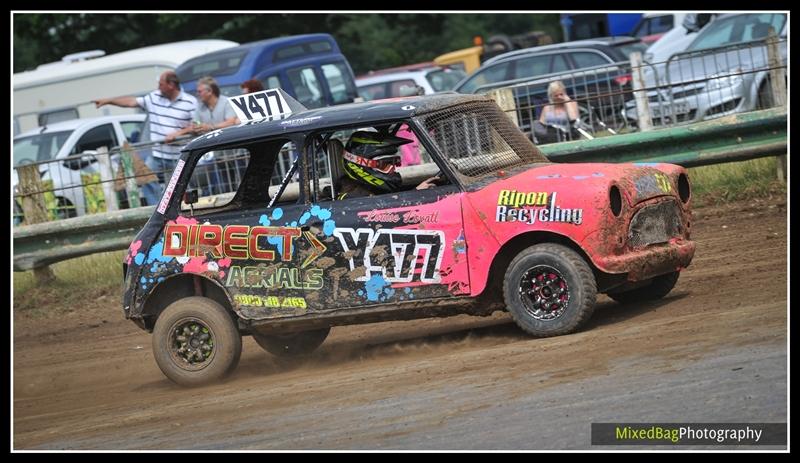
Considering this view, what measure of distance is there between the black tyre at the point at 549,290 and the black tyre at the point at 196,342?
1995 millimetres

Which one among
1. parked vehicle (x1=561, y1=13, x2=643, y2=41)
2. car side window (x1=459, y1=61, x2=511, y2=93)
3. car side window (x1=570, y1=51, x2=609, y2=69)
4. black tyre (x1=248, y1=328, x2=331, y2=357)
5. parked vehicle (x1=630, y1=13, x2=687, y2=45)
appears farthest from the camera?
parked vehicle (x1=561, y1=13, x2=643, y2=41)

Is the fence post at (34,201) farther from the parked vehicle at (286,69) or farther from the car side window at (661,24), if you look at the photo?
the car side window at (661,24)

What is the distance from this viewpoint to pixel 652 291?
28.6 ft

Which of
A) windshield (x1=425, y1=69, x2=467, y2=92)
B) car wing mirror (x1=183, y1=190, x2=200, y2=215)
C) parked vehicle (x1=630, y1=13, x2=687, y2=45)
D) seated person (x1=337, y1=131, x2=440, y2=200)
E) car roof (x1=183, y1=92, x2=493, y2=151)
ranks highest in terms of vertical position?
parked vehicle (x1=630, y1=13, x2=687, y2=45)

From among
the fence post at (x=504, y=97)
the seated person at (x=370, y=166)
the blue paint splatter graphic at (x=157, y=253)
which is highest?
the fence post at (x=504, y=97)

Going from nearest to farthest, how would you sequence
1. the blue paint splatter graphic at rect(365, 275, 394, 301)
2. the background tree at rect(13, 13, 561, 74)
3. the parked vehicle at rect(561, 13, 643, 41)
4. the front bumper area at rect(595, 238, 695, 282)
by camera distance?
the front bumper area at rect(595, 238, 695, 282) < the blue paint splatter graphic at rect(365, 275, 394, 301) < the parked vehicle at rect(561, 13, 643, 41) < the background tree at rect(13, 13, 561, 74)

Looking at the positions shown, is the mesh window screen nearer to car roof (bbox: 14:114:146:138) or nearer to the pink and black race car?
the pink and black race car

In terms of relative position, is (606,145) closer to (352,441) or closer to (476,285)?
(476,285)

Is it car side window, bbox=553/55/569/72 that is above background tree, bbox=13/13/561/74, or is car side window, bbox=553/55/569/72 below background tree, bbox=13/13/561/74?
below

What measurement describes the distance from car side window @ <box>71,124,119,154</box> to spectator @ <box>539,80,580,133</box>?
26.4ft

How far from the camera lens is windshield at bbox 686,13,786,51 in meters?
18.3

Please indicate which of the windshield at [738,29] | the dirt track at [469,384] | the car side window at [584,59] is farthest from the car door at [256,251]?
the car side window at [584,59]

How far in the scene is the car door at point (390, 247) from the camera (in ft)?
25.7

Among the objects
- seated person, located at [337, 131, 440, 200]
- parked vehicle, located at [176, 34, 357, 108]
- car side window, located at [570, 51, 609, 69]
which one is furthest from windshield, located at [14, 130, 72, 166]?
seated person, located at [337, 131, 440, 200]
